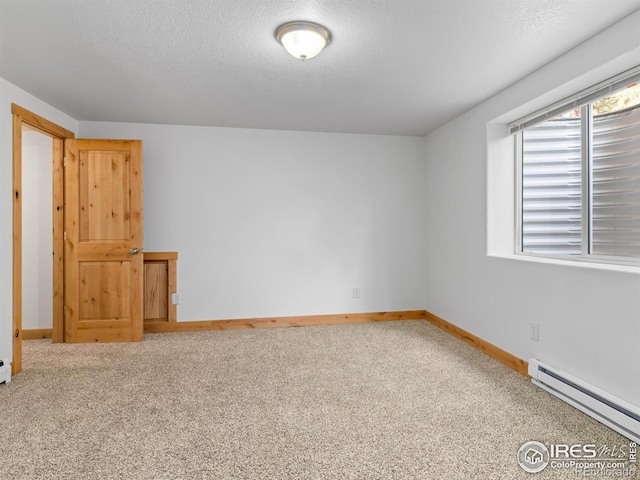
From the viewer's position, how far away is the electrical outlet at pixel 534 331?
2.77 m

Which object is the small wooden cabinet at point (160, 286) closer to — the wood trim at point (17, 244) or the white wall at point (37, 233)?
the white wall at point (37, 233)

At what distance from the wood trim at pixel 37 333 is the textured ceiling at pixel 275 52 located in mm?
2319

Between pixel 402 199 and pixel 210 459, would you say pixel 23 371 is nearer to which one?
pixel 210 459

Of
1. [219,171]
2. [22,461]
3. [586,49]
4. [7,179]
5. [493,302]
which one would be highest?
[586,49]

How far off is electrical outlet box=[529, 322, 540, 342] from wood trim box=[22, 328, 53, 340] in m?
4.65

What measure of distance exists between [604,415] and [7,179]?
4.44 meters

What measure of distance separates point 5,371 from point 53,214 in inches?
65.6

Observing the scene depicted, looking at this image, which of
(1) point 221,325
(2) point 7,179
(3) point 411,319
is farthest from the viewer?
(3) point 411,319

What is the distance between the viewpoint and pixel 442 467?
1759mm

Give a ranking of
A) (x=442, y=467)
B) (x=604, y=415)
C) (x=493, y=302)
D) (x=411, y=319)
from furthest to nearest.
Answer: (x=411, y=319) → (x=493, y=302) → (x=604, y=415) → (x=442, y=467)

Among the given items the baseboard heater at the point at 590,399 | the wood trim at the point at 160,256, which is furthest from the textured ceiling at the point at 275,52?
the baseboard heater at the point at 590,399

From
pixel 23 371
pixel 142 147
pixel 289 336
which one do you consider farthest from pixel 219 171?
pixel 23 371

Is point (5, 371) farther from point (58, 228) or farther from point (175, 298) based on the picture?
point (175, 298)

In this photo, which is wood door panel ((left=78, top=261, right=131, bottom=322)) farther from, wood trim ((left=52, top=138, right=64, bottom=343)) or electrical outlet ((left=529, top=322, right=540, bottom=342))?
electrical outlet ((left=529, top=322, right=540, bottom=342))
